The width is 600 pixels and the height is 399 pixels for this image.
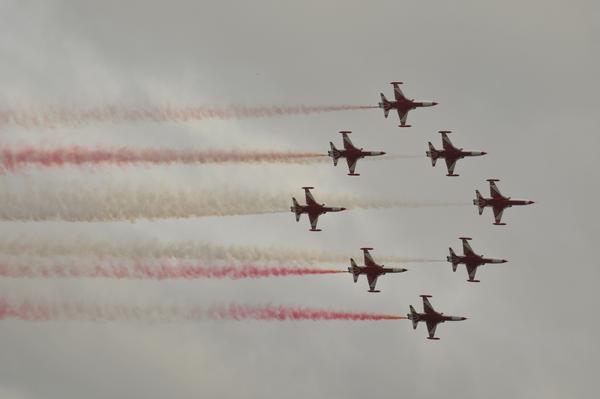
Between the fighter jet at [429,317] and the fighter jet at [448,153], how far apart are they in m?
11.4

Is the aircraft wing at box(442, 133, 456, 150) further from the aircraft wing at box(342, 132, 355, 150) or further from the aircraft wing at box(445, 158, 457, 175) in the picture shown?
the aircraft wing at box(342, 132, 355, 150)

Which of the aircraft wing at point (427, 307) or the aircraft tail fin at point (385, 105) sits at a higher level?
the aircraft tail fin at point (385, 105)

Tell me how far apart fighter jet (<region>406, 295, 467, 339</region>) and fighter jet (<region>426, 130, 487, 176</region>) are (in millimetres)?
11373

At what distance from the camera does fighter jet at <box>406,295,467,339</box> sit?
115062 mm

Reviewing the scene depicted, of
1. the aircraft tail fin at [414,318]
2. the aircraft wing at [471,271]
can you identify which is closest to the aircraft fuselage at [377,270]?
the aircraft tail fin at [414,318]

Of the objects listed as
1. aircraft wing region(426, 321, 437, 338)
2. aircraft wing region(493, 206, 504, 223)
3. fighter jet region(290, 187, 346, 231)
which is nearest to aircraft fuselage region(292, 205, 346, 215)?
fighter jet region(290, 187, 346, 231)

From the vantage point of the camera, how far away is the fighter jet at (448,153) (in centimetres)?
11794

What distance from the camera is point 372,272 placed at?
111m

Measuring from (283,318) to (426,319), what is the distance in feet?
61.1

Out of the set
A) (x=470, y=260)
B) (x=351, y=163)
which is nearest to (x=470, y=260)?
(x=470, y=260)

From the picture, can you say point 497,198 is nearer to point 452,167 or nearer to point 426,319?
point 452,167

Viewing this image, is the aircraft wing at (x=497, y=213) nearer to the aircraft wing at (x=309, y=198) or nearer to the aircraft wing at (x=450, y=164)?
the aircraft wing at (x=450, y=164)

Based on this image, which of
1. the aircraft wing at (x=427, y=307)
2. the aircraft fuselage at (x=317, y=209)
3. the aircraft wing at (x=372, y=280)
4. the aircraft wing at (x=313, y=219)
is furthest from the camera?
the aircraft wing at (x=427, y=307)

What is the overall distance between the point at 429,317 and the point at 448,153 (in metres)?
14.0
